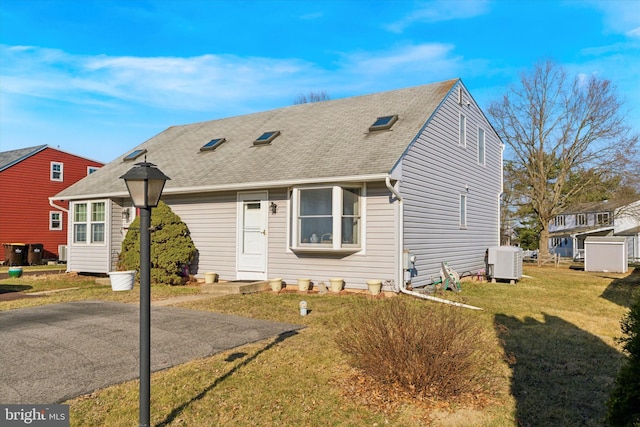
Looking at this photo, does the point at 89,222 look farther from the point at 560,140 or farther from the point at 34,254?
the point at 560,140

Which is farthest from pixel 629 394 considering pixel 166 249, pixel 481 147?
pixel 481 147

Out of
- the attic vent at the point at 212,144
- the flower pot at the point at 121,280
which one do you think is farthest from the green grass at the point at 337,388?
the attic vent at the point at 212,144

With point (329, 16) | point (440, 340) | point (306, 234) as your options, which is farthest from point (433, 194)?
point (440, 340)

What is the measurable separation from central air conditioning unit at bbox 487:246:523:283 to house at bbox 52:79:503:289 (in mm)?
751

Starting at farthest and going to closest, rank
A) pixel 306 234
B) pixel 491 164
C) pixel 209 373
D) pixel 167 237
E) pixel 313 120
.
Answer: pixel 491 164
pixel 313 120
pixel 167 237
pixel 306 234
pixel 209 373

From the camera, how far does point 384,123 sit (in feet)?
40.8

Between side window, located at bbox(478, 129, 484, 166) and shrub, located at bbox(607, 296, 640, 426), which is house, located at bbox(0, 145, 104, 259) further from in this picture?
shrub, located at bbox(607, 296, 640, 426)

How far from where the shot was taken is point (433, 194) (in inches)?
502

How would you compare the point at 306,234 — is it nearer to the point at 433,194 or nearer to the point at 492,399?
the point at 433,194

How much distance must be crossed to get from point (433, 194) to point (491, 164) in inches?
239

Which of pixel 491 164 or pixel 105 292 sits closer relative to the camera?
pixel 105 292

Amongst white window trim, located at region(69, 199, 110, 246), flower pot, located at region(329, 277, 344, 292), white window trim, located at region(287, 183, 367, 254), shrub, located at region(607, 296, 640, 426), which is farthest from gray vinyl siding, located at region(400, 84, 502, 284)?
white window trim, located at region(69, 199, 110, 246)

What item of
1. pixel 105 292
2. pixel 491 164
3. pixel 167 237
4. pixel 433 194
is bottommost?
pixel 105 292

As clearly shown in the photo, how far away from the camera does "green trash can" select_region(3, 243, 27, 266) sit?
22.0 meters
